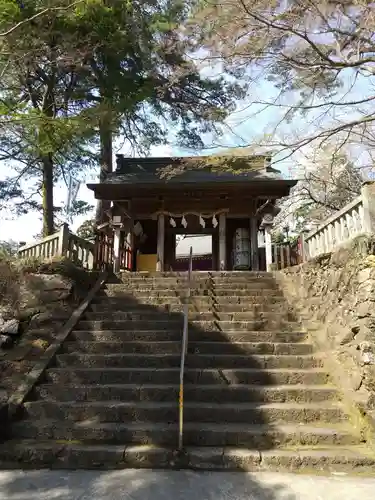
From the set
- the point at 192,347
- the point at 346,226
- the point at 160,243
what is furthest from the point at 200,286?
the point at 160,243

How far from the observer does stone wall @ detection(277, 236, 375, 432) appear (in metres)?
4.35

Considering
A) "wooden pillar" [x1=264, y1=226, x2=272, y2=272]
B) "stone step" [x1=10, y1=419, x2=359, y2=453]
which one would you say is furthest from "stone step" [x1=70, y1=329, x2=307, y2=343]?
"wooden pillar" [x1=264, y1=226, x2=272, y2=272]

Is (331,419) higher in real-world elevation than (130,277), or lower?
lower

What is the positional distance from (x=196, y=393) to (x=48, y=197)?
10705 mm

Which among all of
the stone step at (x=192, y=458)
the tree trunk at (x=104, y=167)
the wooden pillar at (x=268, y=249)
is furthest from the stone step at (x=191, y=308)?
the tree trunk at (x=104, y=167)

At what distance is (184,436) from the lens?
3904 millimetres

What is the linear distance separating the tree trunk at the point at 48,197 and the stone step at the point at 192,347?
26.2 feet

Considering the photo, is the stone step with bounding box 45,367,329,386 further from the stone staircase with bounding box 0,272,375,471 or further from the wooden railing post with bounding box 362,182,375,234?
the wooden railing post with bounding box 362,182,375,234

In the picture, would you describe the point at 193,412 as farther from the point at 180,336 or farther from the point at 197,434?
the point at 180,336

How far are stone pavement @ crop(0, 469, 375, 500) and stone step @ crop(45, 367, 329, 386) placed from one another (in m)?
1.49

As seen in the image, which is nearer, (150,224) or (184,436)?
(184,436)

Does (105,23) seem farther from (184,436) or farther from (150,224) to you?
(184,436)

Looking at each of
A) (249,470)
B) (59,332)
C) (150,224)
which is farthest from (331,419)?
(150,224)

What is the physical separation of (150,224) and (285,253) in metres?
5.62
